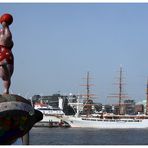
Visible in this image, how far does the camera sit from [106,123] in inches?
4355

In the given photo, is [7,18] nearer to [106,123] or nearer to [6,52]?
[6,52]

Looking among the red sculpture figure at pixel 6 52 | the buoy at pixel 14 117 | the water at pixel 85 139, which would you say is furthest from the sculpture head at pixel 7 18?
the water at pixel 85 139

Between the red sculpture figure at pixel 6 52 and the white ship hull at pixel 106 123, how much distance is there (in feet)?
322

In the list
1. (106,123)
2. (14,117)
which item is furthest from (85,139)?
(14,117)

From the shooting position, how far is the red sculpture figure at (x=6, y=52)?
12.2 meters

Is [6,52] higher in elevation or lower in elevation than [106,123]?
higher

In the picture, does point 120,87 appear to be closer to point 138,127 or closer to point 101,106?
point 138,127

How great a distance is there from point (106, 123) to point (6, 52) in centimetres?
9917

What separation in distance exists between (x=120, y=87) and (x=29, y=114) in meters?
106

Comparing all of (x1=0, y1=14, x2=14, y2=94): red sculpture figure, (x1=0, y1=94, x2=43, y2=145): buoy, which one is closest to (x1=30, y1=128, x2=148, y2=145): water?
(x1=0, y1=94, x2=43, y2=145): buoy

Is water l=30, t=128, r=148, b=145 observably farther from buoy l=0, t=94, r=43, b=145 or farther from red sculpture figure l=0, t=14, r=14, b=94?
red sculpture figure l=0, t=14, r=14, b=94

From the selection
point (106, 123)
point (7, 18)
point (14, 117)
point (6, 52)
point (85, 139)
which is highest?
point (7, 18)

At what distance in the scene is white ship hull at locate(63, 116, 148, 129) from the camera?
362 ft

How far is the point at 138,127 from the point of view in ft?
365
